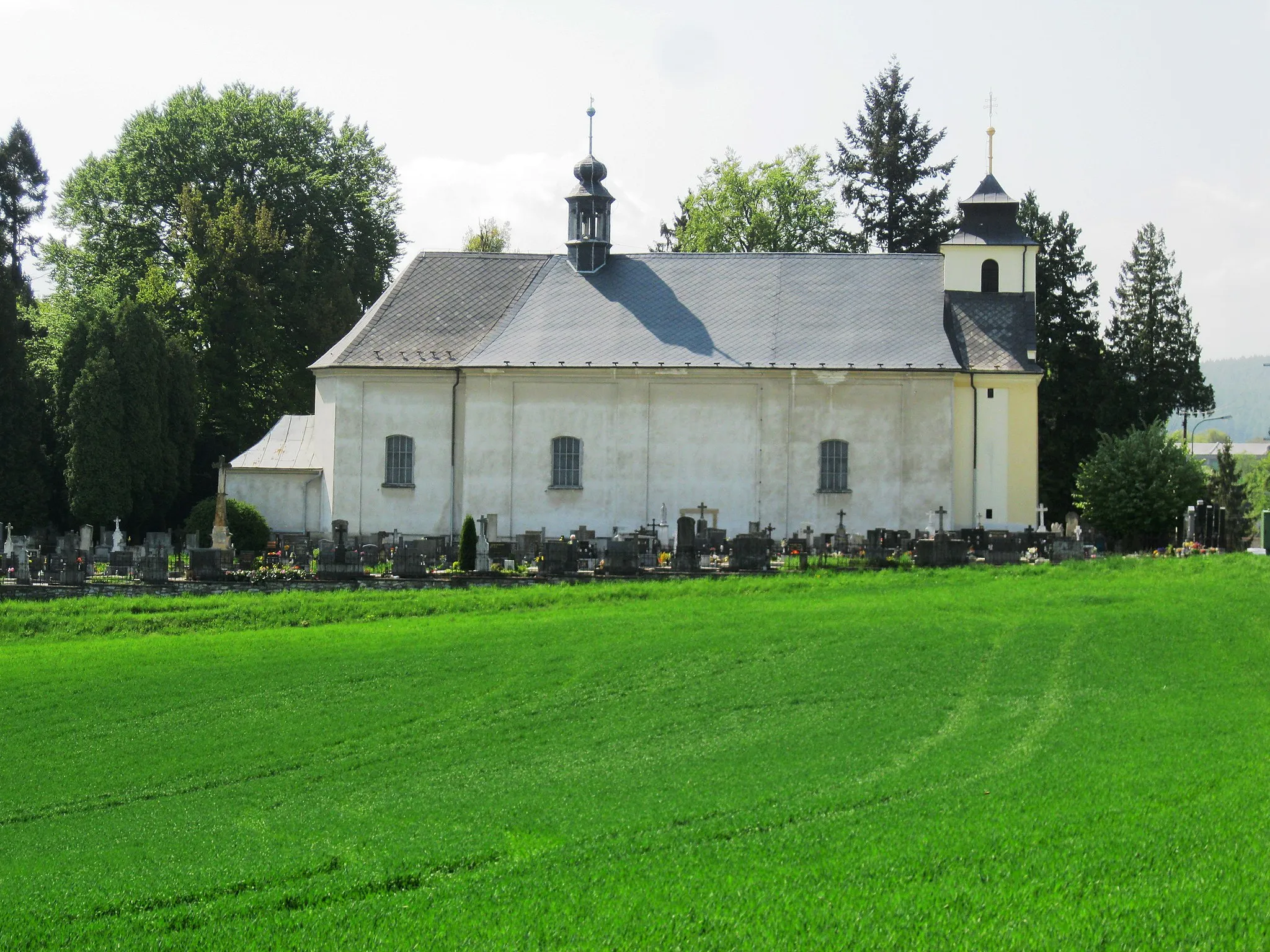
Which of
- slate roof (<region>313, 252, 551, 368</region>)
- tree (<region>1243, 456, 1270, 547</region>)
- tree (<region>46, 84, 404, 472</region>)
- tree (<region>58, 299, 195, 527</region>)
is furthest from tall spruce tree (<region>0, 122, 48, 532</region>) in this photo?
tree (<region>1243, 456, 1270, 547</region>)

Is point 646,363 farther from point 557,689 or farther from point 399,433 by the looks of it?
point 557,689

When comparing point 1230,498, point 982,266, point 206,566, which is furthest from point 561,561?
point 1230,498

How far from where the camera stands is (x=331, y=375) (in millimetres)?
35656

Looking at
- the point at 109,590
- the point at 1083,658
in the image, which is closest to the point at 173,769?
the point at 1083,658

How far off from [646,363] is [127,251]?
2358cm

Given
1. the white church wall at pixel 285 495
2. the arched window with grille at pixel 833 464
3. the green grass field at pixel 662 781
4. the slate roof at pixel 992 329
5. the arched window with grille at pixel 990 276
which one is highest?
the arched window with grille at pixel 990 276

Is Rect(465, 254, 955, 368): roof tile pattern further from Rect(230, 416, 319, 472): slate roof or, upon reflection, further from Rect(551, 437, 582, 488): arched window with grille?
Rect(230, 416, 319, 472): slate roof

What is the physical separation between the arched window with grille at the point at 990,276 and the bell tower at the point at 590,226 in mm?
9967

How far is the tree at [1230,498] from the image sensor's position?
3244cm

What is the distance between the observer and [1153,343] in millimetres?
45594

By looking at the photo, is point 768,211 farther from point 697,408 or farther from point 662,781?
point 662,781

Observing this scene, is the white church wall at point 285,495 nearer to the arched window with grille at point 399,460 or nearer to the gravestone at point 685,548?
the arched window with grille at point 399,460

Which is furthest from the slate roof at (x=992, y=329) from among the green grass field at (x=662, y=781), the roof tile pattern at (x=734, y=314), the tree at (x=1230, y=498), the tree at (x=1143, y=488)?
the green grass field at (x=662, y=781)

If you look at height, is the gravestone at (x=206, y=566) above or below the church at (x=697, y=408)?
below
